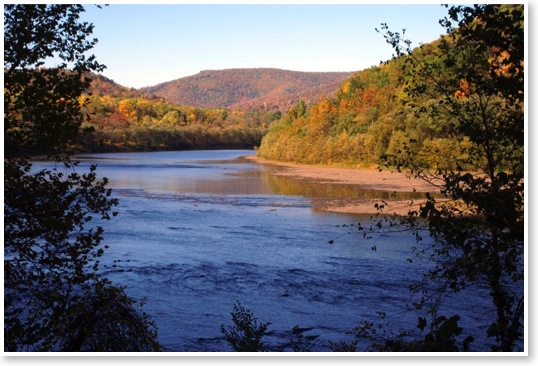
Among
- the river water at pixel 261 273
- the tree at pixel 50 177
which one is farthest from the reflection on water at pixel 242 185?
the tree at pixel 50 177

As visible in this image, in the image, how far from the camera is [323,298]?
11367 millimetres

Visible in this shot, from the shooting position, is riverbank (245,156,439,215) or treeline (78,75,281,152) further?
treeline (78,75,281,152)

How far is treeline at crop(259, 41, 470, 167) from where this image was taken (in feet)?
→ 145

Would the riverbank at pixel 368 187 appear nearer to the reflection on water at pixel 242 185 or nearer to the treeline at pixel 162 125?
the reflection on water at pixel 242 185

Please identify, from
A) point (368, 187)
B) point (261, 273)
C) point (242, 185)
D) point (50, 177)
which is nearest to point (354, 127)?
point (242, 185)

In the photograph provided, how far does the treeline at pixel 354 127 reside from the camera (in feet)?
145

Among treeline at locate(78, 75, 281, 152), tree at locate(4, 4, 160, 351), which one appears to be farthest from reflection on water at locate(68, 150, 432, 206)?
treeline at locate(78, 75, 281, 152)

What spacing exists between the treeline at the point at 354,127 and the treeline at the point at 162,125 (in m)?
23.5

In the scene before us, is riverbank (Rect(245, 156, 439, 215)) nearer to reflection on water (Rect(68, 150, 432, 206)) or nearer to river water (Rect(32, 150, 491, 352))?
reflection on water (Rect(68, 150, 432, 206))

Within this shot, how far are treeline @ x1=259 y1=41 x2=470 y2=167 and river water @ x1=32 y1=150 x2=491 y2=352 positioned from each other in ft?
59.7

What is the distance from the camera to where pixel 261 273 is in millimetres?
13211

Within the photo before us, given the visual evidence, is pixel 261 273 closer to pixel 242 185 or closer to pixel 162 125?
pixel 242 185
